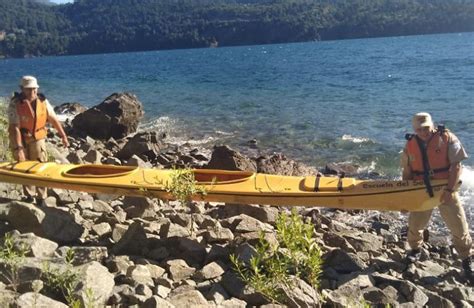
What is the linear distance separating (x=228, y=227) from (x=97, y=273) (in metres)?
2.46

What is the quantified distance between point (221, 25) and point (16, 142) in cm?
12731

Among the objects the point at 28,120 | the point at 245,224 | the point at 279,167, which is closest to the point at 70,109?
the point at 279,167

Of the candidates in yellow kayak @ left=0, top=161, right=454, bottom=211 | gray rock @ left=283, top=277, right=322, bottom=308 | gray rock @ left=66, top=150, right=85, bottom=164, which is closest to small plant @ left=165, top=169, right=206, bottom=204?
yellow kayak @ left=0, top=161, right=454, bottom=211

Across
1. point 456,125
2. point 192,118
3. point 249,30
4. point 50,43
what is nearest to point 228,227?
point 456,125

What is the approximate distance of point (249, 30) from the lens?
4958 inches

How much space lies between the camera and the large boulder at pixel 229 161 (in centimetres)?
1084

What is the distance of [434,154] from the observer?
614cm

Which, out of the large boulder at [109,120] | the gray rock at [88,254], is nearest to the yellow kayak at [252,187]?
the gray rock at [88,254]

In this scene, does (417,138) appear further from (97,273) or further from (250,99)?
(250,99)

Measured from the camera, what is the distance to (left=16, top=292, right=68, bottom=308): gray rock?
4.23 metres

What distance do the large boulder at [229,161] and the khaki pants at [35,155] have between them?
3.89m

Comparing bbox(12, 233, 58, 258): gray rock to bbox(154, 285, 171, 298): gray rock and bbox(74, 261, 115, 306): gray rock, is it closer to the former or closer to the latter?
bbox(74, 261, 115, 306): gray rock

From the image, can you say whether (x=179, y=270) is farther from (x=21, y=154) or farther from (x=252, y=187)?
(x=21, y=154)

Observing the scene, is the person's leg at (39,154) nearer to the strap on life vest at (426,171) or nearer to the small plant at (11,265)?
the small plant at (11,265)
